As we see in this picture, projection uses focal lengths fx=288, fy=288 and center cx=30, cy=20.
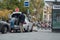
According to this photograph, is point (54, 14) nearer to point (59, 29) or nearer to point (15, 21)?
point (59, 29)

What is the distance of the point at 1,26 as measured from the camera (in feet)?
72.2

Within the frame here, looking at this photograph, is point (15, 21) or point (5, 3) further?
point (5, 3)

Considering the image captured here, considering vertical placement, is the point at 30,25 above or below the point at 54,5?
below

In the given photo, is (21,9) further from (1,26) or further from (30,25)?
(1,26)

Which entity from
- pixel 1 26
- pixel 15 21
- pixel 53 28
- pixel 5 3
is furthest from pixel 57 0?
pixel 5 3

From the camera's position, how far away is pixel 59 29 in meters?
24.9

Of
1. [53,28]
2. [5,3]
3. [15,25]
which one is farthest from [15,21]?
[5,3]

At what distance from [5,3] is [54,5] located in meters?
13.5

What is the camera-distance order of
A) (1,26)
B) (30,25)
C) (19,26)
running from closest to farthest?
(1,26)
(19,26)
(30,25)

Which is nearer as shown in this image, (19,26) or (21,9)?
(19,26)

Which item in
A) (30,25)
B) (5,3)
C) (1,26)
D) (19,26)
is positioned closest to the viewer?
(1,26)

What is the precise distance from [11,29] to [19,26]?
1129 millimetres

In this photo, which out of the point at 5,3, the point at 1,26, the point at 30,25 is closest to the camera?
the point at 1,26

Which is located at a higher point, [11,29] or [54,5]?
[54,5]
